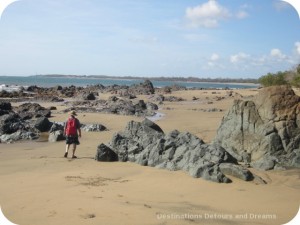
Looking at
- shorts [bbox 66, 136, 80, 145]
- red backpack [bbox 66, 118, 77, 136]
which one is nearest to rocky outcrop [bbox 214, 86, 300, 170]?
shorts [bbox 66, 136, 80, 145]

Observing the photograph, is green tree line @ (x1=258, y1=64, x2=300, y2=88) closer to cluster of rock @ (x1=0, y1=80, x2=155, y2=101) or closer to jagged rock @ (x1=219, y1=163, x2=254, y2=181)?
cluster of rock @ (x1=0, y1=80, x2=155, y2=101)

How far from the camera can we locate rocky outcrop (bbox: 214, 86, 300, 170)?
10156 millimetres

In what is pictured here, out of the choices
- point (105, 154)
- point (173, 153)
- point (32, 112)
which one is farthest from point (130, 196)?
point (32, 112)

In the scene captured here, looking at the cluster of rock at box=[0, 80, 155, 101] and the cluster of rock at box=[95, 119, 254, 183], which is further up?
the cluster of rock at box=[95, 119, 254, 183]

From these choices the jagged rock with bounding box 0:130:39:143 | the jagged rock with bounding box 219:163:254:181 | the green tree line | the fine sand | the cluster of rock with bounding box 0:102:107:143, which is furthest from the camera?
the green tree line

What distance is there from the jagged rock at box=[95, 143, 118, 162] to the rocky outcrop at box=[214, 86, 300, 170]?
10.5 feet

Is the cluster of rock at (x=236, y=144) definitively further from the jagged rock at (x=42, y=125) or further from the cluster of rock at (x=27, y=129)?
the jagged rock at (x=42, y=125)

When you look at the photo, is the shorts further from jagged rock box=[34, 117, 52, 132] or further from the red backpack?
jagged rock box=[34, 117, 52, 132]

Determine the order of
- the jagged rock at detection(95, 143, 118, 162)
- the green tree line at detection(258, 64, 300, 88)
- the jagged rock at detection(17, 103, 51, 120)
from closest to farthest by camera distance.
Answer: the jagged rock at detection(95, 143, 118, 162) < the jagged rock at detection(17, 103, 51, 120) < the green tree line at detection(258, 64, 300, 88)

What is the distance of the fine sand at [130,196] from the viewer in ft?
20.1

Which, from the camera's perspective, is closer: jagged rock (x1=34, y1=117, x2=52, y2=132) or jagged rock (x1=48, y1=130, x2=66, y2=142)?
jagged rock (x1=48, y1=130, x2=66, y2=142)

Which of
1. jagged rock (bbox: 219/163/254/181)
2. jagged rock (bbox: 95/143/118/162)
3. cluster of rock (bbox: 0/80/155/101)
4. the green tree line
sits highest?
the green tree line

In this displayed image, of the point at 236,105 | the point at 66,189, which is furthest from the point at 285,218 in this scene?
the point at 236,105

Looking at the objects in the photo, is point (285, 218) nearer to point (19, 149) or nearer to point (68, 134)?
point (68, 134)
